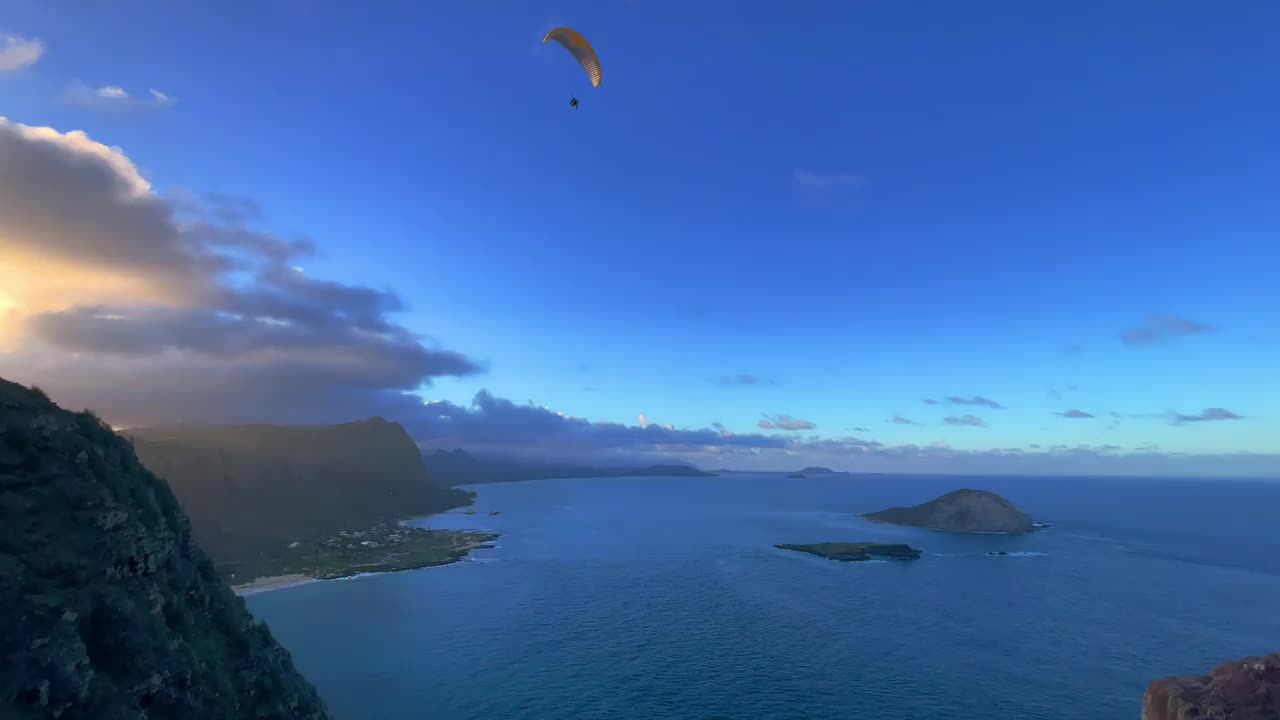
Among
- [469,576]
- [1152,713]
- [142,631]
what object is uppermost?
[142,631]

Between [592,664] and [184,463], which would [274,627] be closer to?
[592,664]

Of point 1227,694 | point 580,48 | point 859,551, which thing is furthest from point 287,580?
point 1227,694

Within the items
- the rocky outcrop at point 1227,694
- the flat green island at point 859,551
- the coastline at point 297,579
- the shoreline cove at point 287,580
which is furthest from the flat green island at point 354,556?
the rocky outcrop at point 1227,694

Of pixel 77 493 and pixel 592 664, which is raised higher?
pixel 77 493

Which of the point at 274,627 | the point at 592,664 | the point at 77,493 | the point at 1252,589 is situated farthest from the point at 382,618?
the point at 1252,589

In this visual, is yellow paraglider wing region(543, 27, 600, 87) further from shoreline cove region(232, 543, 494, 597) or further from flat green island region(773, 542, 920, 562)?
flat green island region(773, 542, 920, 562)

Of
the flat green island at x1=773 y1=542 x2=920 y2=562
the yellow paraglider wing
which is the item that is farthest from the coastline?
the yellow paraglider wing
